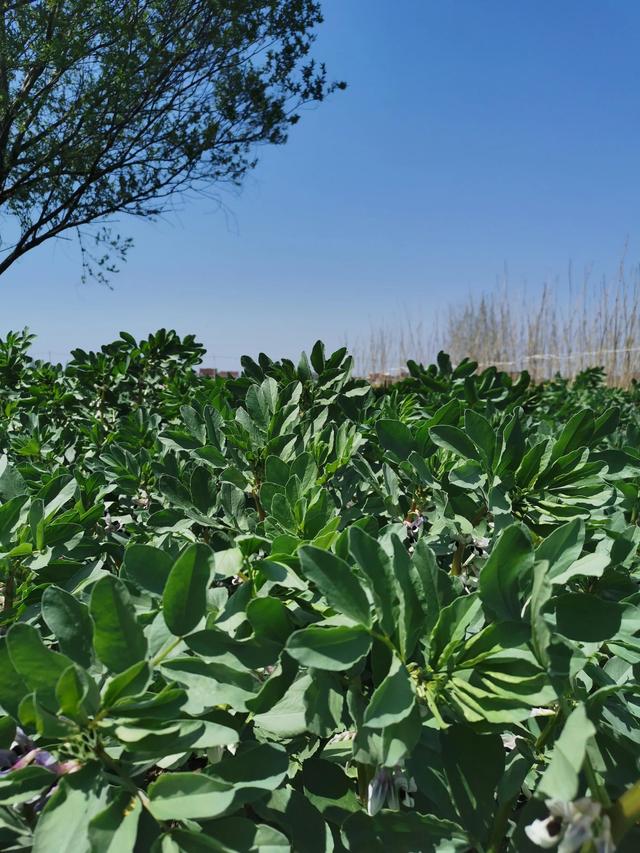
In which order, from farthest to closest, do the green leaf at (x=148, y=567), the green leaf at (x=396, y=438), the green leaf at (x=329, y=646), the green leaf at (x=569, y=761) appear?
the green leaf at (x=396, y=438) → the green leaf at (x=148, y=567) → the green leaf at (x=329, y=646) → the green leaf at (x=569, y=761)

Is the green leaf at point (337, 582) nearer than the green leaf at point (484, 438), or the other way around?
the green leaf at point (337, 582)

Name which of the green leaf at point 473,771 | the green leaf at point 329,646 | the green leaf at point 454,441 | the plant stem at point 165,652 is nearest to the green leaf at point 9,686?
the plant stem at point 165,652

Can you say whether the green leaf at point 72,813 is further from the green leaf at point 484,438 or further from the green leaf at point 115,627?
the green leaf at point 484,438

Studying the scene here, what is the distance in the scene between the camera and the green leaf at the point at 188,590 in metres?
0.56

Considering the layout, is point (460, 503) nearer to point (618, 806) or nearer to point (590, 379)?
point (618, 806)

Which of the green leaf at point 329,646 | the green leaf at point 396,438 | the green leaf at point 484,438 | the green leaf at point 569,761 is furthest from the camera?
the green leaf at point 396,438

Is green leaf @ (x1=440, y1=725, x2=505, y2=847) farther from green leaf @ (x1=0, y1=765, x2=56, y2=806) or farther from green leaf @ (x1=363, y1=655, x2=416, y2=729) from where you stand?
green leaf @ (x1=0, y1=765, x2=56, y2=806)

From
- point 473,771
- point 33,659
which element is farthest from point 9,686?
point 473,771

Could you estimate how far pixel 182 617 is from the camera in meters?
0.58

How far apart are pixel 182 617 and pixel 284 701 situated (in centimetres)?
12

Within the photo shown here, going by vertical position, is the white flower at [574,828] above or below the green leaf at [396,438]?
below

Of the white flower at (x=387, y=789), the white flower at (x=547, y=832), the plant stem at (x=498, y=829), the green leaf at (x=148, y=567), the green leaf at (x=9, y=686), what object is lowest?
the plant stem at (x=498, y=829)

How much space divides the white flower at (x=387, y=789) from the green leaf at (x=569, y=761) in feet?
0.65

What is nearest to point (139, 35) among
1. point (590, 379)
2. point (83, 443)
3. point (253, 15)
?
point (253, 15)
